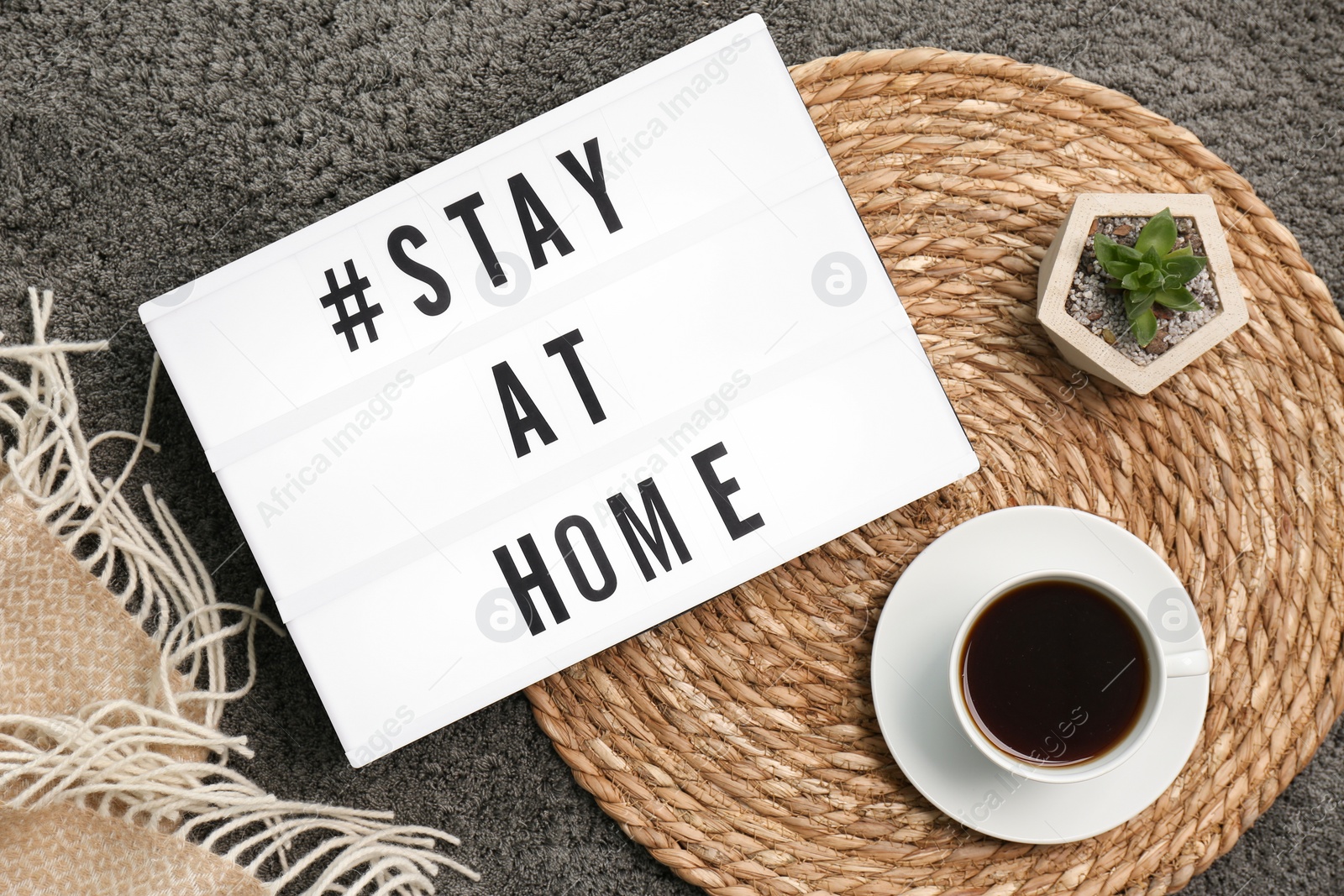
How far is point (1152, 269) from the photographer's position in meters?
0.52

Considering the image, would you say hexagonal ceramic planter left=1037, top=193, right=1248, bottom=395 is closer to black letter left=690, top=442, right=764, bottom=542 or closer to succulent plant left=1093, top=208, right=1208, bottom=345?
succulent plant left=1093, top=208, right=1208, bottom=345

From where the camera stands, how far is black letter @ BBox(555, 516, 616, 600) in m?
0.56

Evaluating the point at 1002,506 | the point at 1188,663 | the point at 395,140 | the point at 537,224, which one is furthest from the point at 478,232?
the point at 1188,663

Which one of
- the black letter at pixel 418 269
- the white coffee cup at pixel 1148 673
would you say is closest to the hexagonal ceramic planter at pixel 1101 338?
the white coffee cup at pixel 1148 673

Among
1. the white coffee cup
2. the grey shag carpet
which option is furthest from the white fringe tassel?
the white coffee cup

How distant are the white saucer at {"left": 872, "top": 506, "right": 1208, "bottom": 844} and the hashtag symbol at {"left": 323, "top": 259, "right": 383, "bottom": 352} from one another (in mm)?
408

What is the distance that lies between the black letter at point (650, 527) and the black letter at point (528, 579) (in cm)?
6

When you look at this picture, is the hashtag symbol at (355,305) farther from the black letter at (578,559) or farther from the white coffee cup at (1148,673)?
the white coffee cup at (1148,673)

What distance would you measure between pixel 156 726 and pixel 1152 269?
2.46 ft

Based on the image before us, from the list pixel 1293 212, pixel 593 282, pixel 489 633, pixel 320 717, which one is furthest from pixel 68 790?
pixel 1293 212

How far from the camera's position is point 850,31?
0.72 m

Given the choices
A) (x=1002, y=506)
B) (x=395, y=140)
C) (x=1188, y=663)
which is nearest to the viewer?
(x=1188, y=663)

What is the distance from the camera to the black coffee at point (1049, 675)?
527 millimetres

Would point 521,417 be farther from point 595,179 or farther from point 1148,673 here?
point 1148,673
